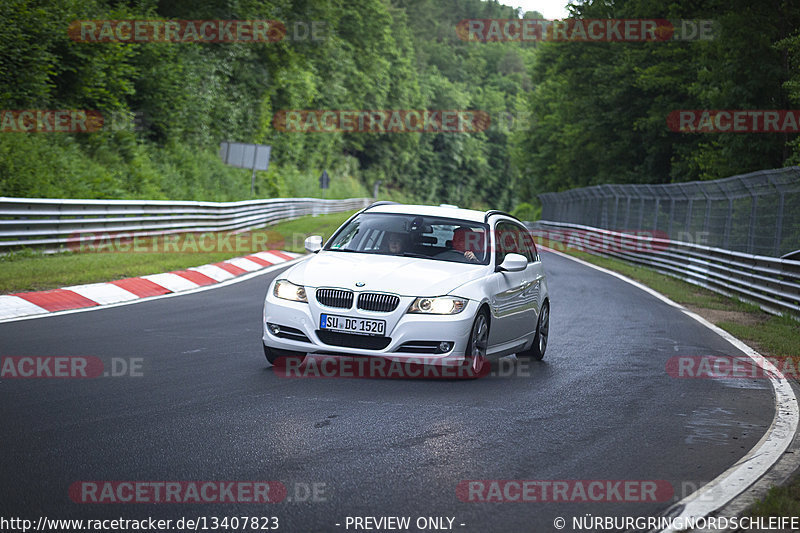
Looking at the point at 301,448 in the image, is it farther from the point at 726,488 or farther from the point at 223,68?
the point at 223,68

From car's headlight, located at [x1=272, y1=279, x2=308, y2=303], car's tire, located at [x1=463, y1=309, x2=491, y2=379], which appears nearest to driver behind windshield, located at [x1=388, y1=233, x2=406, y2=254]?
car's tire, located at [x1=463, y1=309, x2=491, y2=379]

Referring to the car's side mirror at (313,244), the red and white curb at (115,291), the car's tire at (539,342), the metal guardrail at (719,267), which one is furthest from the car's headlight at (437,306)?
the metal guardrail at (719,267)

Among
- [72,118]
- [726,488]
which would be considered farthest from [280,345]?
[72,118]

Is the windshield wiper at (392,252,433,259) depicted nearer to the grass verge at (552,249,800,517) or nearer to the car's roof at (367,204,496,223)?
the car's roof at (367,204,496,223)

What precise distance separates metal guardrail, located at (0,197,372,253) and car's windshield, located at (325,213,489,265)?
342 inches

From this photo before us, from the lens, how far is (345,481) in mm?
5289

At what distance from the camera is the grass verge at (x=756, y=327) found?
5.18 meters

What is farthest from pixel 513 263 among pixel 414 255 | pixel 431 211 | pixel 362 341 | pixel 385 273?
pixel 362 341

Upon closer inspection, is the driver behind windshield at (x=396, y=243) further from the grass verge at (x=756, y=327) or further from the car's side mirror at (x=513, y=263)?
the grass verge at (x=756, y=327)

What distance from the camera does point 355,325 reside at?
844 cm

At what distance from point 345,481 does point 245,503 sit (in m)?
0.66

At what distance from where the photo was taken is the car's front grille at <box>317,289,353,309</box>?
28.0 ft

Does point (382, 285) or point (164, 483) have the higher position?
point (382, 285)

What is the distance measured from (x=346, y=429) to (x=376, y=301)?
6.82ft
